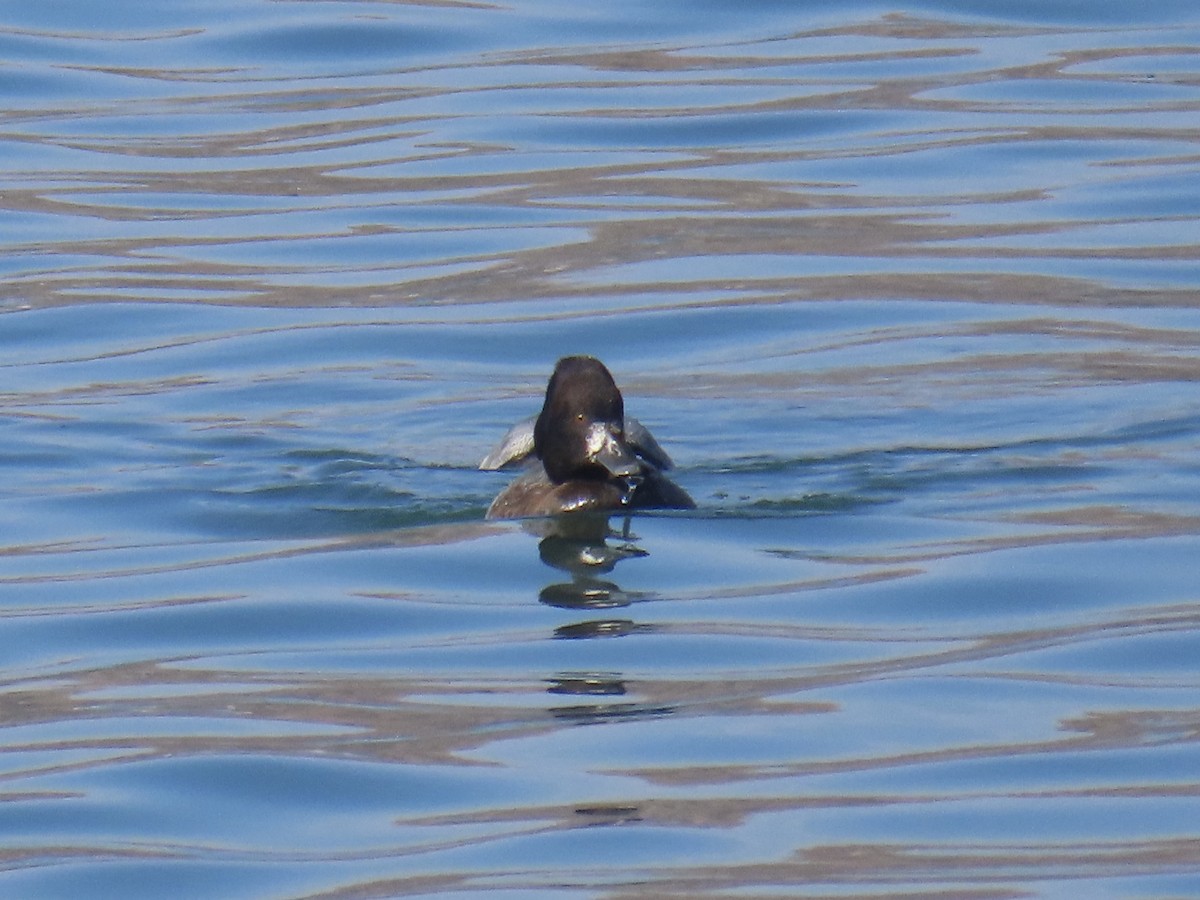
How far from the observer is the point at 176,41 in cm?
2164

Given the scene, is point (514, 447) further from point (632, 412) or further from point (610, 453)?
point (610, 453)

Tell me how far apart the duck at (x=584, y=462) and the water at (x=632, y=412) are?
16cm

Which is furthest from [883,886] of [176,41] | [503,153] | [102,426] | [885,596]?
[176,41]

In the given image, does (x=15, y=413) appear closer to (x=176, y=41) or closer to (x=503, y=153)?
(x=503, y=153)

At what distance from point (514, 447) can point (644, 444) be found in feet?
2.58

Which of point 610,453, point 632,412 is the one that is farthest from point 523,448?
point 610,453

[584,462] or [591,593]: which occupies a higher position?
[584,462]

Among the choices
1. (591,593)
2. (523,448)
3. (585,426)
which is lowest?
(591,593)

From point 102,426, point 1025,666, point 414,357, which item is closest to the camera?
point 1025,666

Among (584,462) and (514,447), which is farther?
(514,447)

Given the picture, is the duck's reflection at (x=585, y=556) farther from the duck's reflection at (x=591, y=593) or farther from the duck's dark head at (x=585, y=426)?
the duck's dark head at (x=585, y=426)

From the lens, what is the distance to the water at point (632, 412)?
6.72 meters

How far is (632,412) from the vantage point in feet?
Result: 40.7

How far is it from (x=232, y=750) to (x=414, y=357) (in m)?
6.30
